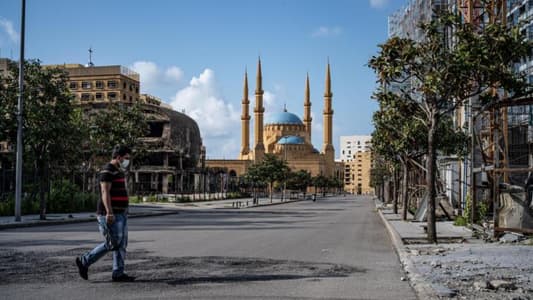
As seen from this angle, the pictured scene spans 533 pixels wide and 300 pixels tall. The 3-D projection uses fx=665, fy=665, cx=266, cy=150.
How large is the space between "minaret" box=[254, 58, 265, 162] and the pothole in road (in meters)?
138

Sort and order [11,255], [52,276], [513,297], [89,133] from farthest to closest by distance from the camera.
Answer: [89,133] → [11,255] → [52,276] → [513,297]

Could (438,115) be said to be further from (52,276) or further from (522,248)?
(52,276)

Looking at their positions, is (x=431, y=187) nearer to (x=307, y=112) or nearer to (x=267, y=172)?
(x=267, y=172)

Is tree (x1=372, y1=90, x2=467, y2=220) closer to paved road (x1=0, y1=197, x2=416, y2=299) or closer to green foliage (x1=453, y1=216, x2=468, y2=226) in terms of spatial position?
green foliage (x1=453, y1=216, x2=468, y2=226)

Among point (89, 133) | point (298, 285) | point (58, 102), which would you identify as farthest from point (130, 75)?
point (298, 285)

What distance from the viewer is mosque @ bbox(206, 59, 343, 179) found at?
153 meters

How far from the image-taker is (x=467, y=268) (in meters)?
10.4

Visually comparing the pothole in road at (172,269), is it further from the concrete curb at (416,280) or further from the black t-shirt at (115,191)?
the black t-shirt at (115,191)

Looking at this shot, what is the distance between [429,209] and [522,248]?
265cm

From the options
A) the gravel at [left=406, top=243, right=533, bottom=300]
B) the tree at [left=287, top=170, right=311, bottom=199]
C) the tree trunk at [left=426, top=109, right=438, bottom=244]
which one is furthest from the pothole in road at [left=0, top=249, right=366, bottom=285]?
the tree at [left=287, top=170, right=311, bottom=199]

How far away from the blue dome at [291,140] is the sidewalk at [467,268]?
138561 millimetres

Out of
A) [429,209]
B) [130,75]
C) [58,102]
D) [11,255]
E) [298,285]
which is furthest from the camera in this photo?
[130,75]

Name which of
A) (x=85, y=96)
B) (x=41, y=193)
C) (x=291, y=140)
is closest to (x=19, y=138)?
(x=41, y=193)

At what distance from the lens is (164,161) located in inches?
4031
